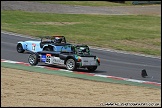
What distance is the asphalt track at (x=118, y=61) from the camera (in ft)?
73.3

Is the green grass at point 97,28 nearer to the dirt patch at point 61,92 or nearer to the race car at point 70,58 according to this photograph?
the race car at point 70,58

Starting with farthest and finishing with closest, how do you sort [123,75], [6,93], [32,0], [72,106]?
1. [32,0]
2. [123,75]
3. [6,93]
4. [72,106]

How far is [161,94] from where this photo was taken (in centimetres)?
1658

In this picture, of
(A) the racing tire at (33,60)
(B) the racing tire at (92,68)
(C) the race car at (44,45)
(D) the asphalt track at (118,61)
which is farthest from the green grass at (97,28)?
(A) the racing tire at (33,60)

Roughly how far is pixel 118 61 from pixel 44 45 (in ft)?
17.7

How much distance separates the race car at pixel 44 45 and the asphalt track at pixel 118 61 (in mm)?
455

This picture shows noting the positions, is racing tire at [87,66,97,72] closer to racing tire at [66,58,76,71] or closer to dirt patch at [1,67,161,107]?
racing tire at [66,58,76,71]

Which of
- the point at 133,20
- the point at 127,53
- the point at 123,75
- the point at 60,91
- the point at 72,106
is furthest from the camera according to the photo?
the point at 133,20

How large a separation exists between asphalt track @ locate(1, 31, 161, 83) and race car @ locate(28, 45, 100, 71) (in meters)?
0.65

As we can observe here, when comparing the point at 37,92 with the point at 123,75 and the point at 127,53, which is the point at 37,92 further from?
the point at 127,53

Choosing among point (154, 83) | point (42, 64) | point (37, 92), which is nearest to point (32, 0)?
point (42, 64)

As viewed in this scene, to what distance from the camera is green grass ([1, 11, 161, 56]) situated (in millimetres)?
36719

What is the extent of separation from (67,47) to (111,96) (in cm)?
785

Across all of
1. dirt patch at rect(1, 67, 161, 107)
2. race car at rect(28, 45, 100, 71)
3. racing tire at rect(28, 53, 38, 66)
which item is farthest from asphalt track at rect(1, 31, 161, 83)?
dirt patch at rect(1, 67, 161, 107)
